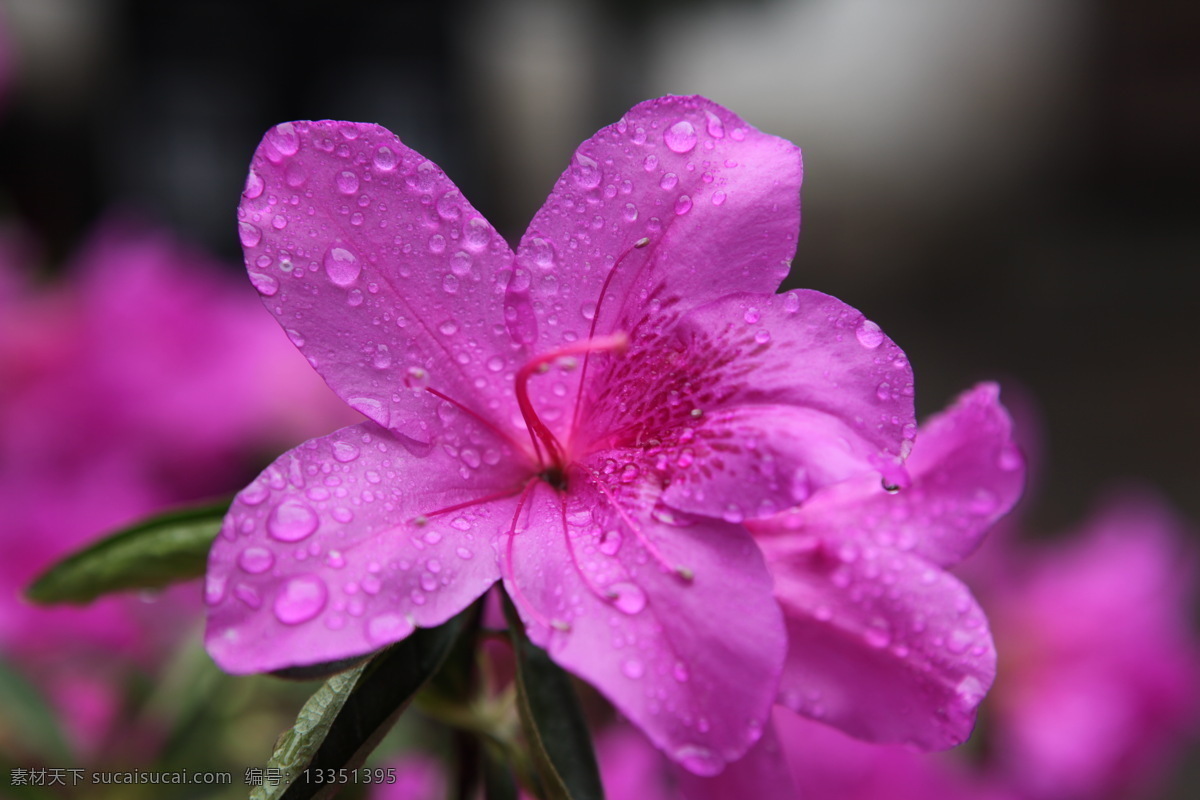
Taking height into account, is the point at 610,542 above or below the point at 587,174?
below

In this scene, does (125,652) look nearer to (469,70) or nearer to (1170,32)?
(469,70)

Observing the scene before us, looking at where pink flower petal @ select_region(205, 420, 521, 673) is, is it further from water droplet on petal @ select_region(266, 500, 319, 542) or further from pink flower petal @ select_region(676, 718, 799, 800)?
pink flower petal @ select_region(676, 718, 799, 800)

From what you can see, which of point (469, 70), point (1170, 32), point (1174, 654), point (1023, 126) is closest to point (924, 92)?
point (1023, 126)

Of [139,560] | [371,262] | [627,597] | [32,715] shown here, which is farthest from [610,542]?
[32,715]

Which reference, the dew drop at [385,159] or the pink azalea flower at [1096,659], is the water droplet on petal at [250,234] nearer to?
the dew drop at [385,159]

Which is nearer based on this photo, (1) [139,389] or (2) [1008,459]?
(2) [1008,459]

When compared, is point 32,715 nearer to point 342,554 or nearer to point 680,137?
point 342,554
